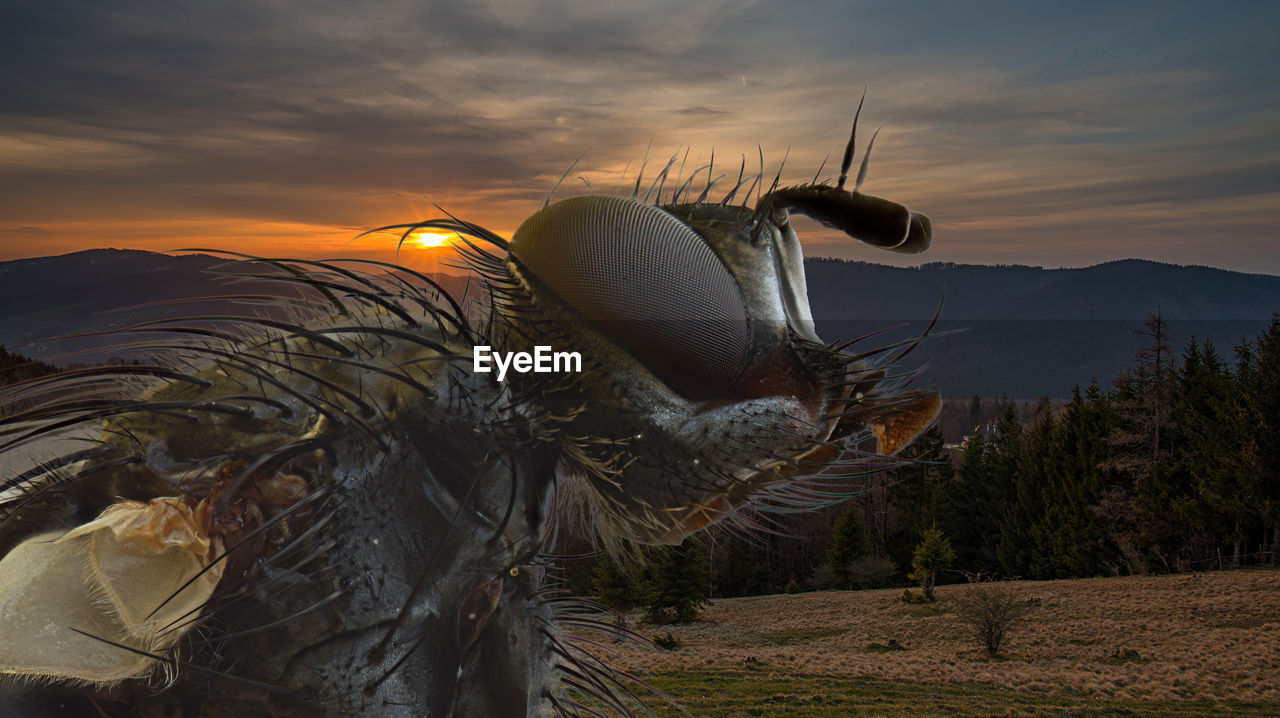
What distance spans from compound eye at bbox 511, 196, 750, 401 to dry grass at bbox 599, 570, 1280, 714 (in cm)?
2423

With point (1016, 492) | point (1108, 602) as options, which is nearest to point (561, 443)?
point (1108, 602)

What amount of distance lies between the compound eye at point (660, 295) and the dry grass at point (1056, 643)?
24.2 m

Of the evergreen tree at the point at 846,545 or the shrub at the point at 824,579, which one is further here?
the shrub at the point at 824,579

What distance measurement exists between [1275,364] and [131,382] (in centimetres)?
7316

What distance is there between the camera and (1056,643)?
1759 inches

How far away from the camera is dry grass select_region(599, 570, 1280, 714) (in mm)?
34031

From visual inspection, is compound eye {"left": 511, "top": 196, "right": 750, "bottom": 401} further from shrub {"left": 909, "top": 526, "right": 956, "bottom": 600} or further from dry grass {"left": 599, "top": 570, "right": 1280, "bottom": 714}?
shrub {"left": 909, "top": 526, "right": 956, "bottom": 600}

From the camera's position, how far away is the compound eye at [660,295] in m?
2.54

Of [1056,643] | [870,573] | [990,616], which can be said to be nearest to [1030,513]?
[870,573]

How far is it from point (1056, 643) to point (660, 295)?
50540 mm

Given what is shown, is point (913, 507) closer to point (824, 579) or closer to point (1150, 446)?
point (824, 579)

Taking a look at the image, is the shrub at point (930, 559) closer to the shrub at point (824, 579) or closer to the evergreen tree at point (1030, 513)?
the evergreen tree at point (1030, 513)

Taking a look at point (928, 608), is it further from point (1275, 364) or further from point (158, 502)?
point (158, 502)

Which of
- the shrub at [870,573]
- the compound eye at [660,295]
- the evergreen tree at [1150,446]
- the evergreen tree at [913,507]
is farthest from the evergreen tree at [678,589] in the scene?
the compound eye at [660,295]
